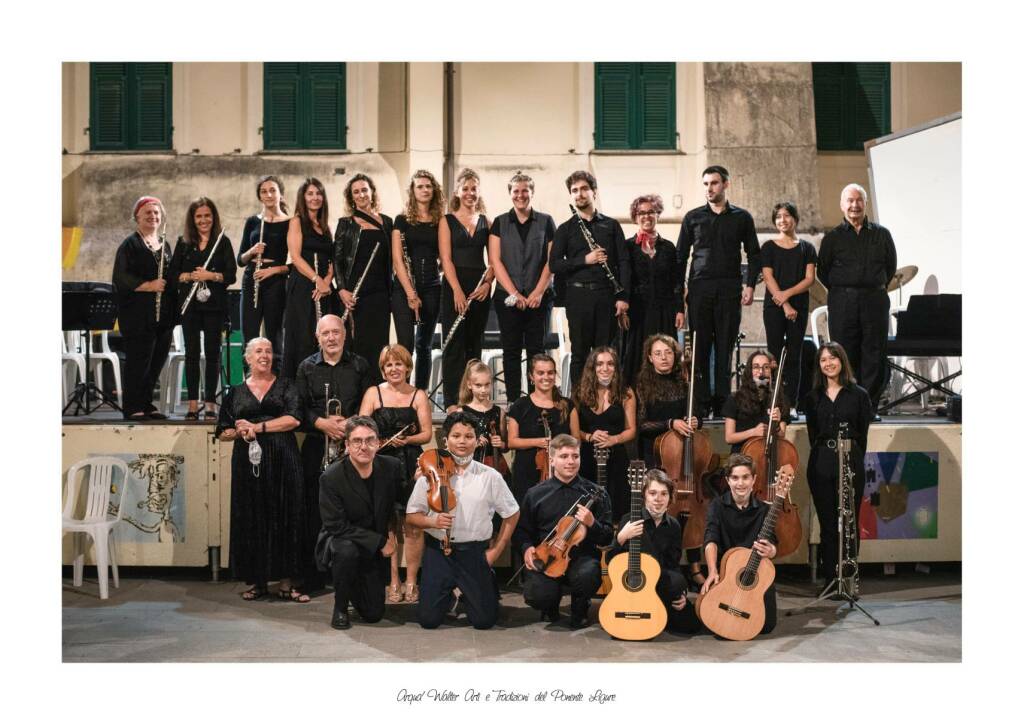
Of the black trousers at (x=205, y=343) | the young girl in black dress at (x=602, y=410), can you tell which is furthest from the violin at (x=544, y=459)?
the black trousers at (x=205, y=343)

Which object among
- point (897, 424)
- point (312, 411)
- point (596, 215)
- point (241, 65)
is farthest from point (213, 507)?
point (241, 65)

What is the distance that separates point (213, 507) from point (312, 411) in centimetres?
99

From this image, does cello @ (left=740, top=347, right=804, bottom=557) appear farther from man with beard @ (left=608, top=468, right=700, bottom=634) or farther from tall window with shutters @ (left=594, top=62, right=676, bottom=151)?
tall window with shutters @ (left=594, top=62, right=676, bottom=151)

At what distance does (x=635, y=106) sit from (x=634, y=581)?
5548 mm

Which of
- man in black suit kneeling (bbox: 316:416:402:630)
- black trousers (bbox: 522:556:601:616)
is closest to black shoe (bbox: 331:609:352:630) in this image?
man in black suit kneeling (bbox: 316:416:402:630)

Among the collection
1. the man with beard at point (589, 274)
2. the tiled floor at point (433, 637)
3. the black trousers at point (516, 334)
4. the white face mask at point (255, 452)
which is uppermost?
the man with beard at point (589, 274)

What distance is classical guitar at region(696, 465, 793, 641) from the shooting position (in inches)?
201

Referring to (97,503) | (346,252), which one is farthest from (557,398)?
(97,503)

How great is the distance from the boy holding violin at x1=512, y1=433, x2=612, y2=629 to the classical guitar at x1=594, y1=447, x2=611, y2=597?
4cm

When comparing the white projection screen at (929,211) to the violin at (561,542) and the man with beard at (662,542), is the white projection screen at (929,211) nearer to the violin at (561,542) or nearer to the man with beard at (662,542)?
the man with beard at (662,542)

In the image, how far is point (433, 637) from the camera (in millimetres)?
5141

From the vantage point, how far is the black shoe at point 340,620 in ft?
17.3

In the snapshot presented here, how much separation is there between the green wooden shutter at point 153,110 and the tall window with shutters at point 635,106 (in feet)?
11.0

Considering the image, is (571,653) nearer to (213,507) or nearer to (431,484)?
(431,484)
